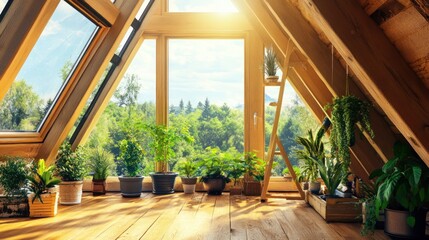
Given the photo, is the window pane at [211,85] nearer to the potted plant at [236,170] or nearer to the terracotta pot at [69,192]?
the potted plant at [236,170]

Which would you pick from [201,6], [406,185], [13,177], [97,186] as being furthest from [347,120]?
[97,186]

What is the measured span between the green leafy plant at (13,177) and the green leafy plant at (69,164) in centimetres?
64

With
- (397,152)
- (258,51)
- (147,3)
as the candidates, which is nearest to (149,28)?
(147,3)

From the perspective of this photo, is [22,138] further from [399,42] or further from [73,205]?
[399,42]

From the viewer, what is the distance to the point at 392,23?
2186 millimetres

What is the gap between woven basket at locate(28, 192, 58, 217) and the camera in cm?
365

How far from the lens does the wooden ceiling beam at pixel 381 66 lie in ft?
7.27

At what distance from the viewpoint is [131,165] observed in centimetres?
495

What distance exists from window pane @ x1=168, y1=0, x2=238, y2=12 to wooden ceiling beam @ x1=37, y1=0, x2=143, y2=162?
117cm

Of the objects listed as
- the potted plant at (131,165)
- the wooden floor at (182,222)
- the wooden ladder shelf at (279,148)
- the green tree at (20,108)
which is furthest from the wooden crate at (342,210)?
the green tree at (20,108)

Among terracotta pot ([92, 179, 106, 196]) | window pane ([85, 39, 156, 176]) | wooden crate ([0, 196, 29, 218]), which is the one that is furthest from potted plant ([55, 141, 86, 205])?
window pane ([85, 39, 156, 176])

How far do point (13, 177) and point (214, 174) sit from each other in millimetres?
2252

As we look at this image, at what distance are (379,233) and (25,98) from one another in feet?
10.2

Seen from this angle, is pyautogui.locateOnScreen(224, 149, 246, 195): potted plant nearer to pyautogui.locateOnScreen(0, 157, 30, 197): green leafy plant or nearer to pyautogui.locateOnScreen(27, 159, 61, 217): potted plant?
pyautogui.locateOnScreen(27, 159, 61, 217): potted plant
